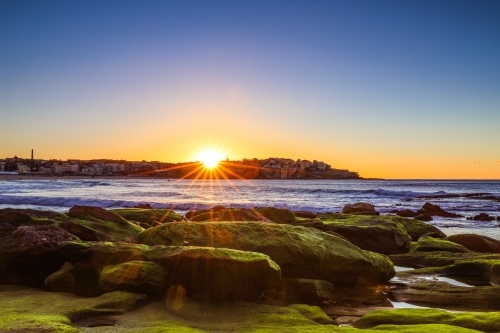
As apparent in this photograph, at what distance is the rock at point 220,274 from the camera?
934 centimetres

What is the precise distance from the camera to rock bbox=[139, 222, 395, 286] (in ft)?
37.6

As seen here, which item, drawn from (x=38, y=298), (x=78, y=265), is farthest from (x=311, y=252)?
(x=38, y=298)

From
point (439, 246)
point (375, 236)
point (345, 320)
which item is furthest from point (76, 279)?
point (439, 246)

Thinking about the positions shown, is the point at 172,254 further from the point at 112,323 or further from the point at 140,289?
the point at 112,323

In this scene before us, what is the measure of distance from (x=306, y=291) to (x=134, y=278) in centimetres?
381

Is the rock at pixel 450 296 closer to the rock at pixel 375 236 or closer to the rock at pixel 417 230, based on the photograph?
the rock at pixel 375 236

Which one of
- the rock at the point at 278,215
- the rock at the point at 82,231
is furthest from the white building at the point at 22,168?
the rock at the point at 82,231

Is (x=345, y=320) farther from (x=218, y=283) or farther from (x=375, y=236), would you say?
(x=375, y=236)

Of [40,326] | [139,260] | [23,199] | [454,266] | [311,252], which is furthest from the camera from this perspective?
[23,199]

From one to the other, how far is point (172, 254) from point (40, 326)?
10.9 ft

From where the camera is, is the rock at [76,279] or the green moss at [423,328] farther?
the rock at [76,279]

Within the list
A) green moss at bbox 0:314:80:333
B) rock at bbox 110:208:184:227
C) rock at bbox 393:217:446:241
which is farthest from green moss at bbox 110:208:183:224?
green moss at bbox 0:314:80:333

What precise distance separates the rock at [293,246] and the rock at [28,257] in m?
2.73

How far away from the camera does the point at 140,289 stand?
905cm
